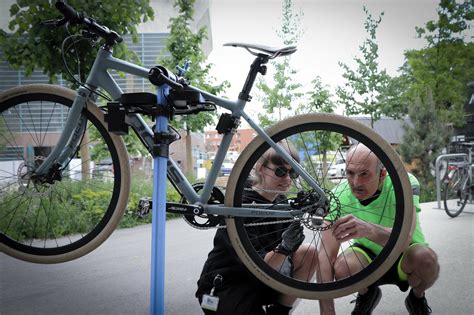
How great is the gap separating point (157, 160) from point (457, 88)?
1.71 m

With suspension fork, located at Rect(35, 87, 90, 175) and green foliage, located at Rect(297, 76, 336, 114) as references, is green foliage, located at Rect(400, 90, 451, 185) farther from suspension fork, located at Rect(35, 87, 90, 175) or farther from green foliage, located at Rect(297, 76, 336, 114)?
suspension fork, located at Rect(35, 87, 90, 175)

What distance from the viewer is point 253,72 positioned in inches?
46.5

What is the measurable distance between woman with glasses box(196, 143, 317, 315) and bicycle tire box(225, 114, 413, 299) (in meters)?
0.06

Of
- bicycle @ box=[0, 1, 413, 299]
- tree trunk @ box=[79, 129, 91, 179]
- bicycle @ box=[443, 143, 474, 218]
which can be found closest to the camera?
bicycle @ box=[0, 1, 413, 299]

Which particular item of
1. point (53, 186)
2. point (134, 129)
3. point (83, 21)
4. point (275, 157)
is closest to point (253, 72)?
point (275, 157)

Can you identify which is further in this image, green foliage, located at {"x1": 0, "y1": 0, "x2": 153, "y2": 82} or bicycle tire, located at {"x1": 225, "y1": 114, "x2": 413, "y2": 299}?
green foliage, located at {"x1": 0, "y1": 0, "x2": 153, "y2": 82}

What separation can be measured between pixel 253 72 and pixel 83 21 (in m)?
0.52

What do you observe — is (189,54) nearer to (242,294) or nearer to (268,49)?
(268,49)

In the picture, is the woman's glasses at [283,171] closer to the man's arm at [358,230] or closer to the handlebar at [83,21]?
the man's arm at [358,230]

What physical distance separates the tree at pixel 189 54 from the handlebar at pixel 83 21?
47 cm

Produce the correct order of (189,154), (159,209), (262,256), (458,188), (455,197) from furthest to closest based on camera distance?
(458,188) → (455,197) → (189,154) → (262,256) → (159,209)

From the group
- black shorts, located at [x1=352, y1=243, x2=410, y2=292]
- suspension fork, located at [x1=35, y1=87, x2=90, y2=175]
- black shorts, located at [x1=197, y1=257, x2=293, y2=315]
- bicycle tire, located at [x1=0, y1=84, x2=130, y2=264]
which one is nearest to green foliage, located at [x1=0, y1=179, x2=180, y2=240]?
bicycle tire, located at [x1=0, y1=84, x2=130, y2=264]

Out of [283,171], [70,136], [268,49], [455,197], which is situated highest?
[268,49]

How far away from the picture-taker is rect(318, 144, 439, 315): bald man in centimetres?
115
